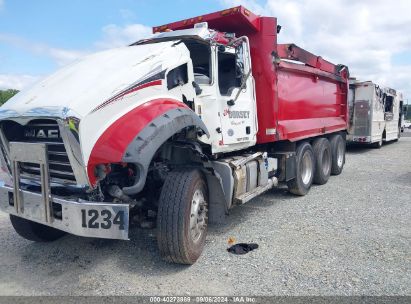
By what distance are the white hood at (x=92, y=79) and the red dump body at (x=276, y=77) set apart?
1919 millimetres

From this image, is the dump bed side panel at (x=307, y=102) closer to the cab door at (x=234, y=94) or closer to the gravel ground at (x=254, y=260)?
the cab door at (x=234, y=94)

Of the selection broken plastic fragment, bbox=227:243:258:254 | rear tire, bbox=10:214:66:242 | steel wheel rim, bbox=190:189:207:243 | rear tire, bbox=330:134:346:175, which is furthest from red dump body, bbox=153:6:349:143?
rear tire, bbox=10:214:66:242

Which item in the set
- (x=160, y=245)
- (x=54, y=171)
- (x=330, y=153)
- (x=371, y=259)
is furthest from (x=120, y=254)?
(x=330, y=153)

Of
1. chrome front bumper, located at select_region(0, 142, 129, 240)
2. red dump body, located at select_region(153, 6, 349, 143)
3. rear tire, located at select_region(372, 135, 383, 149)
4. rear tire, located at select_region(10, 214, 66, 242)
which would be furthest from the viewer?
rear tire, located at select_region(372, 135, 383, 149)

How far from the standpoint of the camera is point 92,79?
12.9 ft

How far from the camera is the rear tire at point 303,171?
7.48 m

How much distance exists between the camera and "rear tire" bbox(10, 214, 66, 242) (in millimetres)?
4801

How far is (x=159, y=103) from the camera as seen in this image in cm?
397

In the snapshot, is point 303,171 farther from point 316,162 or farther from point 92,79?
point 92,79

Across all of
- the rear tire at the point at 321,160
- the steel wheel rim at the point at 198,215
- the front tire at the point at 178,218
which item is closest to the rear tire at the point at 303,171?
the rear tire at the point at 321,160

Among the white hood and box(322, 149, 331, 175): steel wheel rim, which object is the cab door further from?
box(322, 149, 331, 175): steel wheel rim

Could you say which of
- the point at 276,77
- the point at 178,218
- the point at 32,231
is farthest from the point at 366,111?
the point at 32,231

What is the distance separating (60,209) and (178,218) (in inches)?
47.2

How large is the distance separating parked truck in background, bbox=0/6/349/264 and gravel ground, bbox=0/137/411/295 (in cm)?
34
